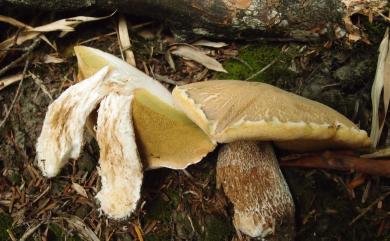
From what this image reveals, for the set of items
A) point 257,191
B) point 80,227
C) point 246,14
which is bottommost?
point 80,227

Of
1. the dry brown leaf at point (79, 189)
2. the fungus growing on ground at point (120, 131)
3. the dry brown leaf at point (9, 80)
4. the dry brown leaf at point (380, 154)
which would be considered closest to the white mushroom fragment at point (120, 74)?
the fungus growing on ground at point (120, 131)

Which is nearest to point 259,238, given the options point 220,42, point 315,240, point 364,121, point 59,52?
point 315,240

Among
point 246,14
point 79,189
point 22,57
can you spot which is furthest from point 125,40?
point 79,189

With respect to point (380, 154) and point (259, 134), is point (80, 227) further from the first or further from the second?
point (380, 154)

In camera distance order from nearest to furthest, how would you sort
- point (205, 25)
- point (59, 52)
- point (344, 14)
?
point (344, 14)
point (205, 25)
point (59, 52)

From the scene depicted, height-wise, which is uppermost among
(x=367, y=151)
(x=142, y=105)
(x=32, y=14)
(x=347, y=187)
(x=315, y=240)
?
(x=32, y=14)

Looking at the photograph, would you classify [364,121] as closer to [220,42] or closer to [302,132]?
[302,132]
